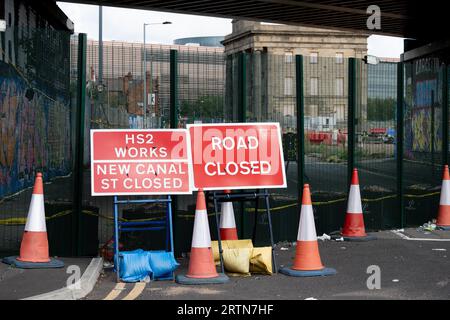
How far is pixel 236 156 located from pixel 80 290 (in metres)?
2.70

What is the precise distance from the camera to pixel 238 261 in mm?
8586

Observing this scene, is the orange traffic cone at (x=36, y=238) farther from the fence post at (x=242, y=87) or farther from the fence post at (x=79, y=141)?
the fence post at (x=242, y=87)

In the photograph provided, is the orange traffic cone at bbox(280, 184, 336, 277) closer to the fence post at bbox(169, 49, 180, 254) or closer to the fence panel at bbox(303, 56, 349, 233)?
the fence post at bbox(169, 49, 180, 254)

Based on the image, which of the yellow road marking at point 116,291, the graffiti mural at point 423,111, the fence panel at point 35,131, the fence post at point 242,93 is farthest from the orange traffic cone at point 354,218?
the yellow road marking at point 116,291

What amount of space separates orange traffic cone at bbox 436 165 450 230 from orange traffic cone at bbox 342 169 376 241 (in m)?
2.00

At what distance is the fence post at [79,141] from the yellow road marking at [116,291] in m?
2.12

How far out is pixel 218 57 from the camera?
1098cm

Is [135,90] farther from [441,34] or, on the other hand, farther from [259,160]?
[441,34]

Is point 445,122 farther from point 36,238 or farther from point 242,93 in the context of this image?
point 36,238

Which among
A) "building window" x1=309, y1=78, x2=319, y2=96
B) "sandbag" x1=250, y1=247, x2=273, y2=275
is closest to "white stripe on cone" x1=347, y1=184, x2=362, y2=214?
"building window" x1=309, y1=78, x2=319, y2=96

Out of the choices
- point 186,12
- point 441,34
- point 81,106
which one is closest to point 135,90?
point 81,106

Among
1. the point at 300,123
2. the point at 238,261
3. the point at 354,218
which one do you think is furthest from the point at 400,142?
the point at 238,261

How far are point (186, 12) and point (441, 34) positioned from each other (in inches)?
361
